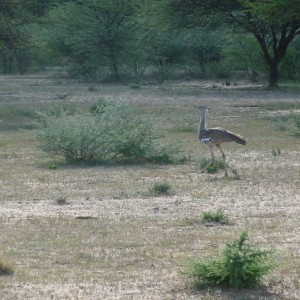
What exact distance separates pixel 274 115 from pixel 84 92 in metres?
14.4

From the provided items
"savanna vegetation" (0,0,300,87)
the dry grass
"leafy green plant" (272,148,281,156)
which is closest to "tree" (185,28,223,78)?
"savanna vegetation" (0,0,300,87)

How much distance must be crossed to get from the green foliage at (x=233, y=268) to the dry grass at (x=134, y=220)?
12cm

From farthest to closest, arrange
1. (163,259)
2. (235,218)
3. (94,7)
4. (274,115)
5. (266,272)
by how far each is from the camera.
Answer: (94,7), (274,115), (235,218), (163,259), (266,272)

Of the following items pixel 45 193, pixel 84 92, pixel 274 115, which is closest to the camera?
pixel 45 193

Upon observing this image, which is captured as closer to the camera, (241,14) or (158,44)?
(241,14)

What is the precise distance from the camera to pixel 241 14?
43.8 metres

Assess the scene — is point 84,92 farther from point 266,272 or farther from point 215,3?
point 266,272

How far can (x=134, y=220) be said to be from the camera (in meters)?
11.9

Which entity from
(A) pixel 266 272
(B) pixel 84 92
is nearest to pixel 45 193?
(A) pixel 266 272

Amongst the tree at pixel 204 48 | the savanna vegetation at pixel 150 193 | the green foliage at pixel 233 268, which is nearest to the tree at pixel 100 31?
the tree at pixel 204 48

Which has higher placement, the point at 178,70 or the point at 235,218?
the point at 235,218

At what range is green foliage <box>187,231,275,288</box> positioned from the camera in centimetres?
834

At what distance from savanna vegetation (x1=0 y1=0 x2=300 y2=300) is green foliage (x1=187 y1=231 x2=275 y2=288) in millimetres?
13

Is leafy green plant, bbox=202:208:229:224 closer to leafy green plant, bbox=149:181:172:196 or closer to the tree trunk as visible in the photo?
leafy green plant, bbox=149:181:172:196
